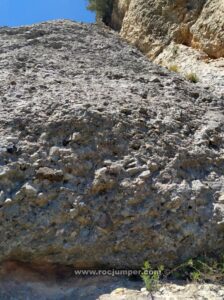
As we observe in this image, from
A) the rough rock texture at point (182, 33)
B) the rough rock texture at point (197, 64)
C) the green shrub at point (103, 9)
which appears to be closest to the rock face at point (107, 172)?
the rough rock texture at point (197, 64)

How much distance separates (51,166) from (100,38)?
175 inches

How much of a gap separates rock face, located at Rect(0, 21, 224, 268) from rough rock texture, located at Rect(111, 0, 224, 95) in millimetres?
1505

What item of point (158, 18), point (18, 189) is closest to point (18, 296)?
point (18, 189)

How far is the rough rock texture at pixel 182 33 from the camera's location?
269 inches

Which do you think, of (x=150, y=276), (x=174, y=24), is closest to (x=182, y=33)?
(x=174, y=24)

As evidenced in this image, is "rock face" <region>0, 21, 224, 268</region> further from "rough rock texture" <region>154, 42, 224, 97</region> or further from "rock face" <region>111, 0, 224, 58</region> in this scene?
"rock face" <region>111, 0, 224, 58</region>

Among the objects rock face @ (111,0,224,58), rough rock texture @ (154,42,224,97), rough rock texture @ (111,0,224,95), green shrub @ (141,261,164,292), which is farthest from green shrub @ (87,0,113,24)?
green shrub @ (141,261,164,292)

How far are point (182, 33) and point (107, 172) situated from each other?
4.78 m

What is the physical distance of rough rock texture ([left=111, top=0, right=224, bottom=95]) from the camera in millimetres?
6840

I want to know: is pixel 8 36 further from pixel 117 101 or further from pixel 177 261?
pixel 177 261

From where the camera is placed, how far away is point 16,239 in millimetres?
3479

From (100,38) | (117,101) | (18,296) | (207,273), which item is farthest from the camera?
(100,38)

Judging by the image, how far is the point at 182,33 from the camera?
785cm

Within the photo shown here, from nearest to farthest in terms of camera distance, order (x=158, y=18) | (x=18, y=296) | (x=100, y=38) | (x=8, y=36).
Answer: (x=18, y=296) → (x=8, y=36) → (x=100, y=38) → (x=158, y=18)
